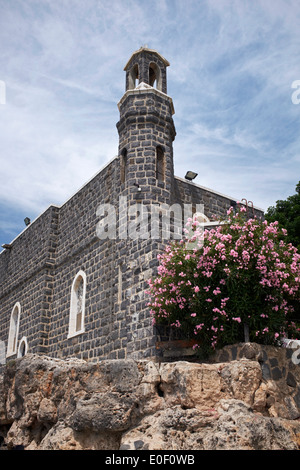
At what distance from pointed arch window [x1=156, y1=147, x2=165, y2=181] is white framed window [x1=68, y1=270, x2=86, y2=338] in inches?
164

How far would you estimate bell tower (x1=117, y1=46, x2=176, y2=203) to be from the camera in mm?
11836

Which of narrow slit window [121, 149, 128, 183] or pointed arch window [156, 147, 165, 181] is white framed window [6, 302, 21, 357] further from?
pointed arch window [156, 147, 165, 181]

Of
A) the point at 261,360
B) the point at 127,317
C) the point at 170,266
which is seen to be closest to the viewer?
the point at 261,360

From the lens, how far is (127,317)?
35.7 ft

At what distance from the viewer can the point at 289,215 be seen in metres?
20.0

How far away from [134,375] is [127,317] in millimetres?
4562

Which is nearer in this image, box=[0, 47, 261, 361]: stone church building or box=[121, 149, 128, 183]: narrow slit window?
box=[0, 47, 261, 361]: stone church building

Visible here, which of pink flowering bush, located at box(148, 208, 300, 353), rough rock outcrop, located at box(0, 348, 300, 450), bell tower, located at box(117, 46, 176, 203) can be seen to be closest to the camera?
rough rock outcrop, located at box(0, 348, 300, 450)

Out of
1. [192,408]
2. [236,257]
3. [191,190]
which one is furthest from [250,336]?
[191,190]

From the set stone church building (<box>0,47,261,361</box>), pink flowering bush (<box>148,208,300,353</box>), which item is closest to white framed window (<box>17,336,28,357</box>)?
stone church building (<box>0,47,261,361</box>)

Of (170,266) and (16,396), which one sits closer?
(16,396)

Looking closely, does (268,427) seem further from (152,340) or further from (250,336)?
(152,340)

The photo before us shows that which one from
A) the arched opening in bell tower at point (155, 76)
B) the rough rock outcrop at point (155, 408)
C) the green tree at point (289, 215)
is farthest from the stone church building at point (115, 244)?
the green tree at point (289, 215)
